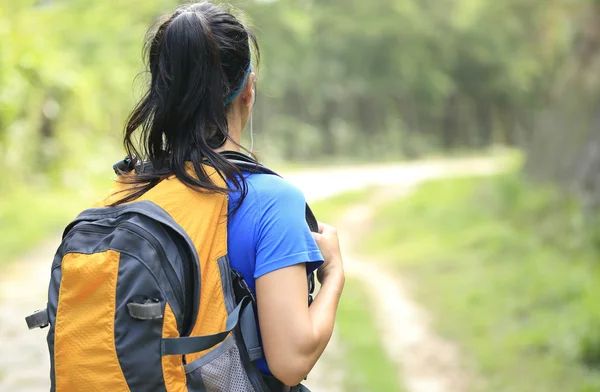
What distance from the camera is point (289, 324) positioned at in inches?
65.9

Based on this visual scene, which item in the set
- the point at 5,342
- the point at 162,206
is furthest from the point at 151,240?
the point at 5,342

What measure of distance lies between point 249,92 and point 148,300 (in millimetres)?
576

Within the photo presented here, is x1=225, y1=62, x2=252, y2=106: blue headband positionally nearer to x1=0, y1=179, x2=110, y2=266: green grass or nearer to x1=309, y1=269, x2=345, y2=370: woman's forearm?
x1=309, y1=269, x2=345, y2=370: woman's forearm

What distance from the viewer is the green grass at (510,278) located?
19.9 feet

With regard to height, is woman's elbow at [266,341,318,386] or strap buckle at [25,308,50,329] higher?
strap buckle at [25,308,50,329]

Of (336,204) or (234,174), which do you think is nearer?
(234,174)

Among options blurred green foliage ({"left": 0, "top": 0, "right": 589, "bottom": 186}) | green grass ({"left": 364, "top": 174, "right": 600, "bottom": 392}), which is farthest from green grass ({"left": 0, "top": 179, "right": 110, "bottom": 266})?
green grass ({"left": 364, "top": 174, "right": 600, "bottom": 392})

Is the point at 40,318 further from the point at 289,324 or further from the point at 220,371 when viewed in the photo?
the point at 289,324

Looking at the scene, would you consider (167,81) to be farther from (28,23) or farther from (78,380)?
(28,23)

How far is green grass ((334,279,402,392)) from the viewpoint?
5.87 meters

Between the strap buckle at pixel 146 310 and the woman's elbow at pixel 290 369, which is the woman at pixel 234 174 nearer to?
the woman's elbow at pixel 290 369

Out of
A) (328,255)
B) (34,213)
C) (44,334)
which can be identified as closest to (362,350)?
(44,334)

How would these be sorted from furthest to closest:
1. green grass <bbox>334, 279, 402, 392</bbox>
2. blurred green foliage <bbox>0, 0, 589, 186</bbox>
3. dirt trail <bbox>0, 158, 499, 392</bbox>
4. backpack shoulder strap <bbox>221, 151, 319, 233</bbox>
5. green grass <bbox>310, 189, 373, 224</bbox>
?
1. green grass <bbox>310, 189, 373, 224</bbox>
2. blurred green foliage <bbox>0, 0, 589, 186</bbox>
3. green grass <bbox>334, 279, 402, 392</bbox>
4. dirt trail <bbox>0, 158, 499, 392</bbox>
5. backpack shoulder strap <bbox>221, 151, 319, 233</bbox>

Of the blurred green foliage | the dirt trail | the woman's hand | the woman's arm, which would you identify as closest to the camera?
the woman's arm
